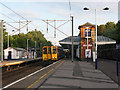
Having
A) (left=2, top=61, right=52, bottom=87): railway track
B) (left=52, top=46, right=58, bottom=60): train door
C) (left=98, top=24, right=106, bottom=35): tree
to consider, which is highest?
(left=98, top=24, right=106, bottom=35): tree

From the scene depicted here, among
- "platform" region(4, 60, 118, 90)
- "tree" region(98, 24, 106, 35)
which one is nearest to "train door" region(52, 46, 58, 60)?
"platform" region(4, 60, 118, 90)

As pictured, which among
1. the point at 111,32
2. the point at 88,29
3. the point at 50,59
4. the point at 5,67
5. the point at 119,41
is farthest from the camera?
the point at 111,32

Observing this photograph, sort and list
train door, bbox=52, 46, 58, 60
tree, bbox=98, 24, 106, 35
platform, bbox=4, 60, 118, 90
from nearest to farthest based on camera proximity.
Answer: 1. platform, bbox=4, 60, 118, 90
2. train door, bbox=52, 46, 58, 60
3. tree, bbox=98, 24, 106, 35

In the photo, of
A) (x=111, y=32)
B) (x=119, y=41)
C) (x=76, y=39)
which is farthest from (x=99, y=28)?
(x=76, y=39)

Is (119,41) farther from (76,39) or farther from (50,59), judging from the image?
(50,59)

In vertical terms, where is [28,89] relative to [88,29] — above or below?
below

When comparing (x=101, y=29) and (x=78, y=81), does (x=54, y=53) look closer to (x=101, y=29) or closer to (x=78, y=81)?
(x=78, y=81)

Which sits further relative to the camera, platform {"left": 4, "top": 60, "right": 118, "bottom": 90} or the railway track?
the railway track

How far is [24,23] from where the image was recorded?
25000mm

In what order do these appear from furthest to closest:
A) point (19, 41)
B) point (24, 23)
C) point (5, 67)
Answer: point (19, 41) → point (24, 23) → point (5, 67)

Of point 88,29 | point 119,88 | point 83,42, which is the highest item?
point 88,29

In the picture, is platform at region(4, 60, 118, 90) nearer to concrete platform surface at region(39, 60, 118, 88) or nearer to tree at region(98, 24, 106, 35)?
concrete platform surface at region(39, 60, 118, 88)

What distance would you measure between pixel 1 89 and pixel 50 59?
75.1 feet

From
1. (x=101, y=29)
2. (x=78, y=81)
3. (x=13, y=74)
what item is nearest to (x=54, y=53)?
(x=13, y=74)
